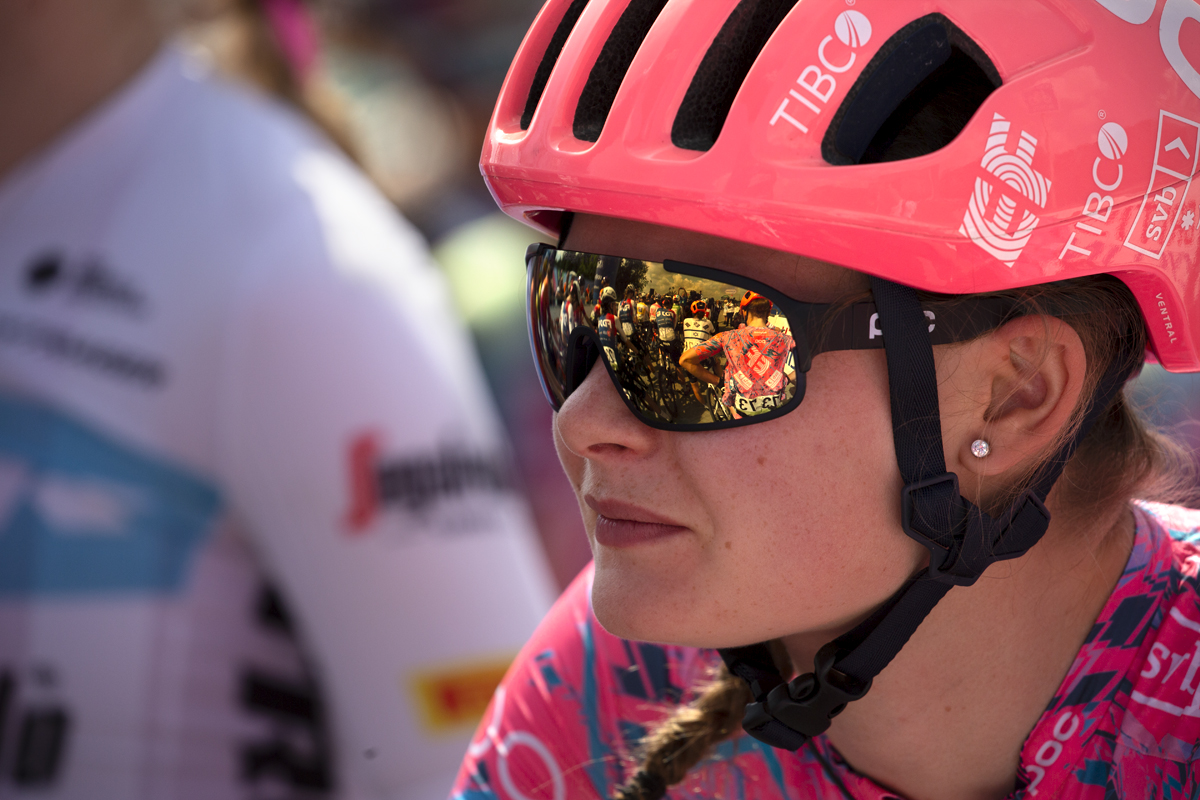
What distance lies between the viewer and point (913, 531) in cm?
152

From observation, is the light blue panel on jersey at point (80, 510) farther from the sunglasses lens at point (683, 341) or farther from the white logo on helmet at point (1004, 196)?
the white logo on helmet at point (1004, 196)

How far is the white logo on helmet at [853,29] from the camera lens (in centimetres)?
145

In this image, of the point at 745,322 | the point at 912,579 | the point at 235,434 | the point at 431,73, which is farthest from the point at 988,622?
the point at 431,73

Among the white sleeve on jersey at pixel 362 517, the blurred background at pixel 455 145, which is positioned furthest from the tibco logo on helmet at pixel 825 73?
the blurred background at pixel 455 145

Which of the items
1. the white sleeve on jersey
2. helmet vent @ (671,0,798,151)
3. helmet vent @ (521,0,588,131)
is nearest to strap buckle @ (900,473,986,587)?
helmet vent @ (671,0,798,151)

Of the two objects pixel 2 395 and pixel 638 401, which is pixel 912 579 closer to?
pixel 638 401

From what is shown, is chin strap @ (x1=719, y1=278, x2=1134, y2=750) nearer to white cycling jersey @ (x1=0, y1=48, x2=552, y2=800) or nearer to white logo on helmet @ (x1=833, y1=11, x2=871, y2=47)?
white logo on helmet @ (x1=833, y1=11, x2=871, y2=47)

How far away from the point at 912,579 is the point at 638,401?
20.6 inches

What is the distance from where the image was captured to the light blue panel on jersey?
2.43 metres

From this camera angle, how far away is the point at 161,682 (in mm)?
2428

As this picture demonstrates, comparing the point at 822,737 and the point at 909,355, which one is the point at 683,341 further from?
the point at 822,737

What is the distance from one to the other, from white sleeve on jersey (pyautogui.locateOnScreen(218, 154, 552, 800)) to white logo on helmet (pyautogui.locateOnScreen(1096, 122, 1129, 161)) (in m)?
1.64

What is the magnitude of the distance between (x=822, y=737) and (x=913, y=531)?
532 millimetres

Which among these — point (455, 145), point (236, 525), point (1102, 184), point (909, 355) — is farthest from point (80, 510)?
point (455, 145)
